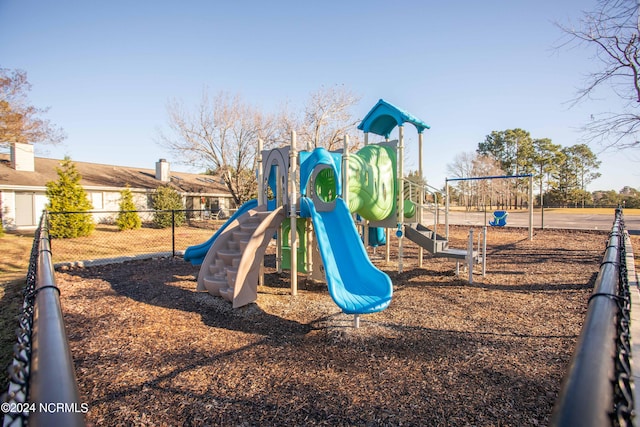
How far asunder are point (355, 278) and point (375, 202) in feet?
9.72

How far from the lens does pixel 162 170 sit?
2991 cm

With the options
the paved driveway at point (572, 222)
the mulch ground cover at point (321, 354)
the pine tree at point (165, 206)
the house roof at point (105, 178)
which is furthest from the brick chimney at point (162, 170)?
the paved driveway at point (572, 222)

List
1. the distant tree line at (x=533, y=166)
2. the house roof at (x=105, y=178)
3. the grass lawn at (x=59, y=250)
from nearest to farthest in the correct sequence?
1. the grass lawn at (x=59, y=250)
2. the house roof at (x=105, y=178)
3. the distant tree line at (x=533, y=166)

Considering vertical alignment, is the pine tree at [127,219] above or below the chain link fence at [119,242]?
above

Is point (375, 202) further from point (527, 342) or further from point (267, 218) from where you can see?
point (527, 342)

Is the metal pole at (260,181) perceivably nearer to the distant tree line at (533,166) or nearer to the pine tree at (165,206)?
the pine tree at (165,206)

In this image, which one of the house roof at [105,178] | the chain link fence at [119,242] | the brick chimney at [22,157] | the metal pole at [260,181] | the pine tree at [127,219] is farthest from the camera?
the brick chimney at [22,157]

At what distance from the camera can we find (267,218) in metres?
6.70

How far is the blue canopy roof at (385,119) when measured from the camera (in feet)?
29.5

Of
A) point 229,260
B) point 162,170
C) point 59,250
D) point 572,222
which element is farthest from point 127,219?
point 572,222

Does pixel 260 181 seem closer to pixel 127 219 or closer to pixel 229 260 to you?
pixel 229 260

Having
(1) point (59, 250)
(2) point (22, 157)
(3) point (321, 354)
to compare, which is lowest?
(3) point (321, 354)

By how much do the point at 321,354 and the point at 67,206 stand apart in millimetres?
16923

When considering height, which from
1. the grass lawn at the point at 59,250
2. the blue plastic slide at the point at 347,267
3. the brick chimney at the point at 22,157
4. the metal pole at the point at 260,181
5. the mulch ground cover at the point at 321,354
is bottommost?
the mulch ground cover at the point at 321,354
